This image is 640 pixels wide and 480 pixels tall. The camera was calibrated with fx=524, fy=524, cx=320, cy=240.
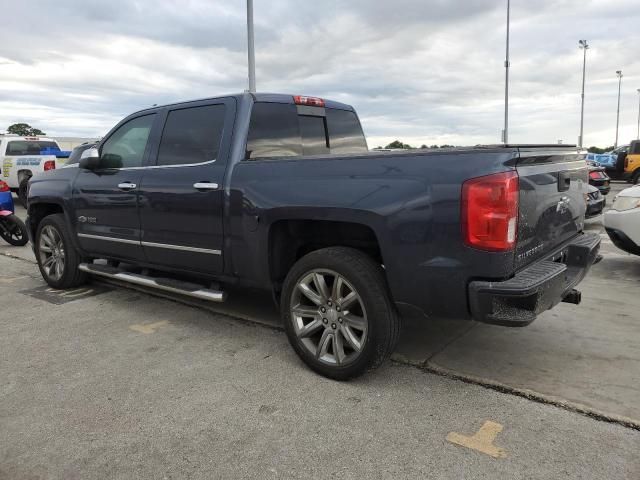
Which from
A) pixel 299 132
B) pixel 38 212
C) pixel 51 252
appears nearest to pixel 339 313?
pixel 299 132

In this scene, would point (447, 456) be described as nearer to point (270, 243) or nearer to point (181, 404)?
point (181, 404)

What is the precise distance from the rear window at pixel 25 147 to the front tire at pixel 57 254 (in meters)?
10.8

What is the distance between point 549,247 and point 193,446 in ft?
7.94

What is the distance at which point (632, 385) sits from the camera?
319 cm

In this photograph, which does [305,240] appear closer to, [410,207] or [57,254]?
[410,207]

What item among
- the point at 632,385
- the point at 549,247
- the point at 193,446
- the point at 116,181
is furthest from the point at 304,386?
the point at 116,181

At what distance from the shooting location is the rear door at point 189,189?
3.94 metres

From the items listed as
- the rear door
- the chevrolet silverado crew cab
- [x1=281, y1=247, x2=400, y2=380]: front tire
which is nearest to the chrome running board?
the chevrolet silverado crew cab

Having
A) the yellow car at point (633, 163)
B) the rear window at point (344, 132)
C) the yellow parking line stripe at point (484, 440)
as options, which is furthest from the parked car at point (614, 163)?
the yellow parking line stripe at point (484, 440)

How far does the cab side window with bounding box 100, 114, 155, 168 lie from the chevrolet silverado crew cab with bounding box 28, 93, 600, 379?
0.02m

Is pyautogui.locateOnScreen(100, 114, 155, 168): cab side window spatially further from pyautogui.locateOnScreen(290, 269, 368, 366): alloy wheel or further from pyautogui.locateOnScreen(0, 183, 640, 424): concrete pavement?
pyautogui.locateOnScreen(290, 269, 368, 366): alloy wheel

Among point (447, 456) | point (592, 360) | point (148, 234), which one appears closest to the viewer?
point (447, 456)

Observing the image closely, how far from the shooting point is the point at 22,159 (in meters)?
14.9

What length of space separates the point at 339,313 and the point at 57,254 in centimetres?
388
